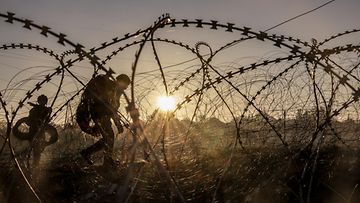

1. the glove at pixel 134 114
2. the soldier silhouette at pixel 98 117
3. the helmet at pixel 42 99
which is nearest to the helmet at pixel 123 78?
the soldier silhouette at pixel 98 117

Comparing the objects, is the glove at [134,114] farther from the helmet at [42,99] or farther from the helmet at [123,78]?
the helmet at [42,99]

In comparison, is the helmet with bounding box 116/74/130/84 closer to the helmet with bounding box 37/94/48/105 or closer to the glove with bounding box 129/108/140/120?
the helmet with bounding box 37/94/48/105

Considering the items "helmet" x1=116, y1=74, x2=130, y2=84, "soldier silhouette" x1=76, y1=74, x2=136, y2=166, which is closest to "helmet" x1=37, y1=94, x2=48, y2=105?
"soldier silhouette" x1=76, y1=74, x2=136, y2=166

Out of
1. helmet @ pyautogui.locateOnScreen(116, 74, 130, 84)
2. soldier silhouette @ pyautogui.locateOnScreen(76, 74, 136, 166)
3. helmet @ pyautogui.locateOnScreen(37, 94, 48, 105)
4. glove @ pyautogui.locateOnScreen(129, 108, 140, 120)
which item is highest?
helmet @ pyautogui.locateOnScreen(37, 94, 48, 105)

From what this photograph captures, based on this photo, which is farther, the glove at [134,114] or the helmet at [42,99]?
the helmet at [42,99]

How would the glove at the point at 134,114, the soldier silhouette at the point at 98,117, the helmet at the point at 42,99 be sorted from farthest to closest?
the helmet at the point at 42,99 < the soldier silhouette at the point at 98,117 < the glove at the point at 134,114

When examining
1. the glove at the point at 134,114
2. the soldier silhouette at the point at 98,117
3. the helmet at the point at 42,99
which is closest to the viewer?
the glove at the point at 134,114

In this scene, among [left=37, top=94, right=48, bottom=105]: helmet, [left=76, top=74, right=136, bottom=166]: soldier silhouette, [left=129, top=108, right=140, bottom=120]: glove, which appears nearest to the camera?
[left=129, top=108, right=140, bottom=120]: glove

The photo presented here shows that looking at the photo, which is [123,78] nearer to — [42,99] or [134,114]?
[42,99]

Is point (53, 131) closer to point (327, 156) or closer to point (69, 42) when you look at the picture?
point (327, 156)

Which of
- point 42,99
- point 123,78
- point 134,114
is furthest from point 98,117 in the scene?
point 134,114

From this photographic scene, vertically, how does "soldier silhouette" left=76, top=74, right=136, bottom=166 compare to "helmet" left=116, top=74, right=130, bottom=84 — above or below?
below

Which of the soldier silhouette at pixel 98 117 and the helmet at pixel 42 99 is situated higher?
the helmet at pixel 42 99

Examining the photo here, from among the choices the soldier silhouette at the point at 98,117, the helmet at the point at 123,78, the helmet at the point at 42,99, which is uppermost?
the helmet at the point at 42,99
